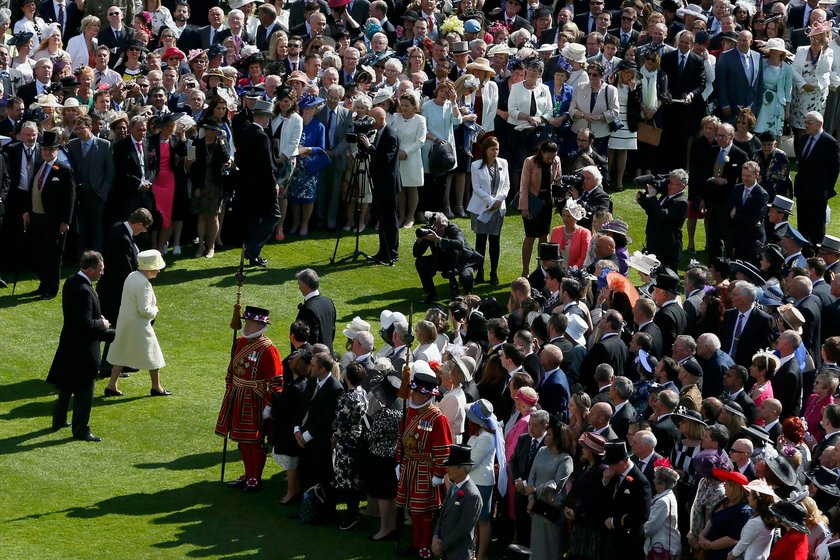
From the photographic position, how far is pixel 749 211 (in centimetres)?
1923

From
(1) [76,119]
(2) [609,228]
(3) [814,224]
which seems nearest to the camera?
(2) [609,228]

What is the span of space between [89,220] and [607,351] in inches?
303

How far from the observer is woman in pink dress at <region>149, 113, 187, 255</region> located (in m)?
19.7

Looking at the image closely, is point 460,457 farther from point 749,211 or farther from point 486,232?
point 749,211

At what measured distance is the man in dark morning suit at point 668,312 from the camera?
51.3 feet

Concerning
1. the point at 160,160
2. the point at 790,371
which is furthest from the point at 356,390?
the point at 160,160

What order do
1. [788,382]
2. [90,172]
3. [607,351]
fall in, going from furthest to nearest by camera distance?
[90,172] → [607,351] → [788,382]

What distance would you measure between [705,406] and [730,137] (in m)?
7.98

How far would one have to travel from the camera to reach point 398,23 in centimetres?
2612

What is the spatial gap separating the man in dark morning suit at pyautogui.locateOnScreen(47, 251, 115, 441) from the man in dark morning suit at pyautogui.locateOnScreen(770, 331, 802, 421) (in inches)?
257

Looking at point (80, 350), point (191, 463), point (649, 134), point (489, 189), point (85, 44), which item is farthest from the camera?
point (649, 134)

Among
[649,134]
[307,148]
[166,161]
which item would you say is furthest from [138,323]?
[649,134]

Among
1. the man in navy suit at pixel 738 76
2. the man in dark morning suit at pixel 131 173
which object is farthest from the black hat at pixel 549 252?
the man in navy suit at pixel 738 76

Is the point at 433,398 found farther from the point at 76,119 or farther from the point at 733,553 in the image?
the point at 76,119
